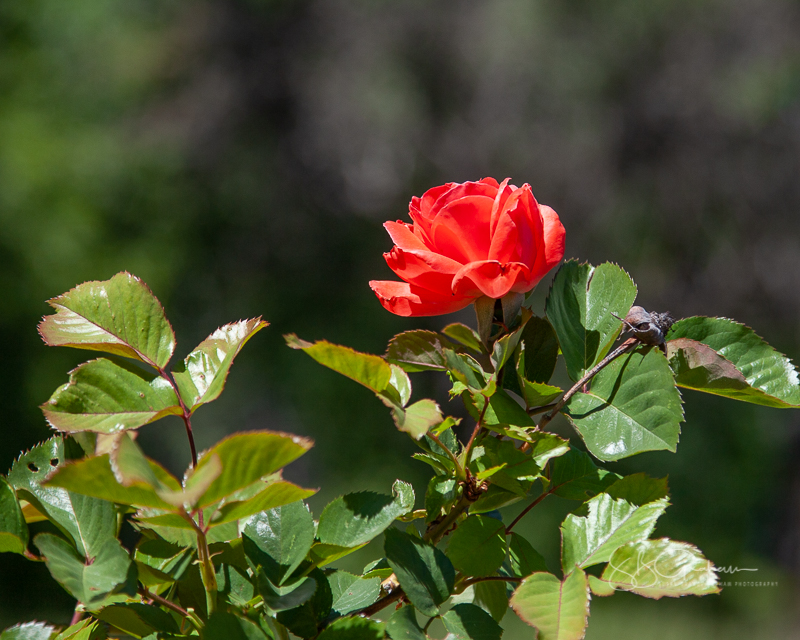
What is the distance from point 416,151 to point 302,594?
377 centimetres

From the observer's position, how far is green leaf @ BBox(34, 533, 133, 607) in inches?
11.1

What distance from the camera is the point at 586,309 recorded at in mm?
434

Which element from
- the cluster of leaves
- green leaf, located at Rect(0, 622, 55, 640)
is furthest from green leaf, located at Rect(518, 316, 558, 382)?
green leaf, located at Rect(0, 622, 55, 640)

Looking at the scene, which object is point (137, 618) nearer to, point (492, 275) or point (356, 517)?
point (356, 517)

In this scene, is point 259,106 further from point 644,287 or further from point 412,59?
point 644,287

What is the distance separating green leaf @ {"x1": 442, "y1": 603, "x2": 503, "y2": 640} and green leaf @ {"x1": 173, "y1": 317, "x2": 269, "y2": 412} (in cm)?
18

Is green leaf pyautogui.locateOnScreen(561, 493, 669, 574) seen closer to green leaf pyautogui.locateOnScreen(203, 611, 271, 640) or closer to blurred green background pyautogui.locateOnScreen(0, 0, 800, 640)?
green leaf pyautogui.locateOnScreen(203, 611, 271, 640)

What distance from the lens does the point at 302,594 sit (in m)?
0.30

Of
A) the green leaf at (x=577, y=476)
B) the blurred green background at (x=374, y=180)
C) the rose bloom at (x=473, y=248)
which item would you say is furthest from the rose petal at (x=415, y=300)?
the blurred green background at (x=374, y=180)

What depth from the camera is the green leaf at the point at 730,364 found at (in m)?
0.37

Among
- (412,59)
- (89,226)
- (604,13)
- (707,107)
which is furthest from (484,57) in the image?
(89,226)

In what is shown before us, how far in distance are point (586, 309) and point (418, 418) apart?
0.55 ft

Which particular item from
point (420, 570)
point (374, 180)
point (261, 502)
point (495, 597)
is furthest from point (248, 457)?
point (374, 180)

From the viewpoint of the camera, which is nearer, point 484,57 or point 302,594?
point 302,594
